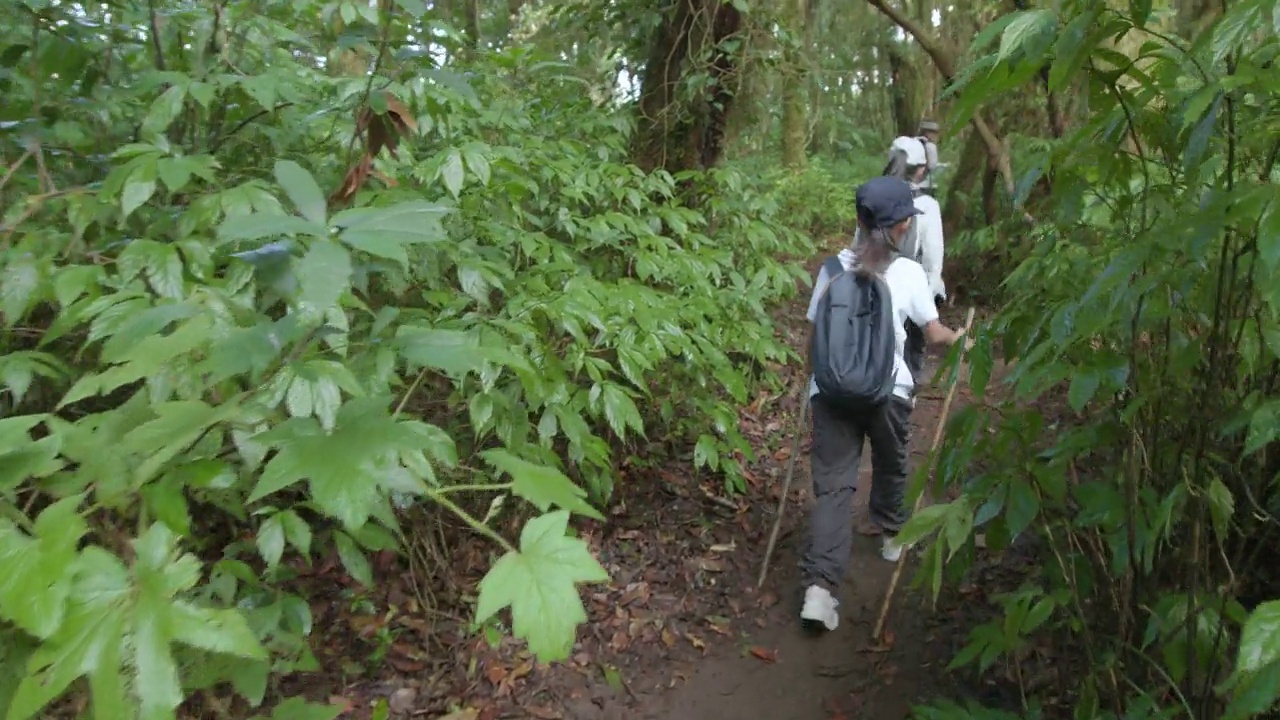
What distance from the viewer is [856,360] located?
11.9ft

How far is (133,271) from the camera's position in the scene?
7.00ft

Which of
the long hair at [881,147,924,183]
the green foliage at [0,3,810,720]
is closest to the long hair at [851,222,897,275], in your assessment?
the green foliage at [0,3,810,720]

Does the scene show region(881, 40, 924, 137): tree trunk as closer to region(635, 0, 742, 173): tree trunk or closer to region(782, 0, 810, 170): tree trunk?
region(782, 0, 810, 170): tree trunk

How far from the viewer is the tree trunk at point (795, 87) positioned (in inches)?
272

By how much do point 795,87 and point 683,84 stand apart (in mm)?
1559

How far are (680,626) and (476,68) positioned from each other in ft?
12.3

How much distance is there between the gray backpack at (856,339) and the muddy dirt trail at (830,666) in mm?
1091

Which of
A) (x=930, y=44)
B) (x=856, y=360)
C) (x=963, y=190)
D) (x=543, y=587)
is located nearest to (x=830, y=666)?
(x=856, y=360)

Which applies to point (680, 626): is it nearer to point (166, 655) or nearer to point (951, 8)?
point (166, 655)

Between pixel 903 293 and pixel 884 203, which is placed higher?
pixel 884 203

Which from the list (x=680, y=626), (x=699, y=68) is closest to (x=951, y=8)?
(x=699, y=68)

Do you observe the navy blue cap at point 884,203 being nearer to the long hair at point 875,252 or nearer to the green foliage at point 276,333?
the long hair at point 875,252

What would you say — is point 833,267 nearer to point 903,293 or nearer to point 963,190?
point 903,293

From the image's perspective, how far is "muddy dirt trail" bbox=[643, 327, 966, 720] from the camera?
3395 millimetres
